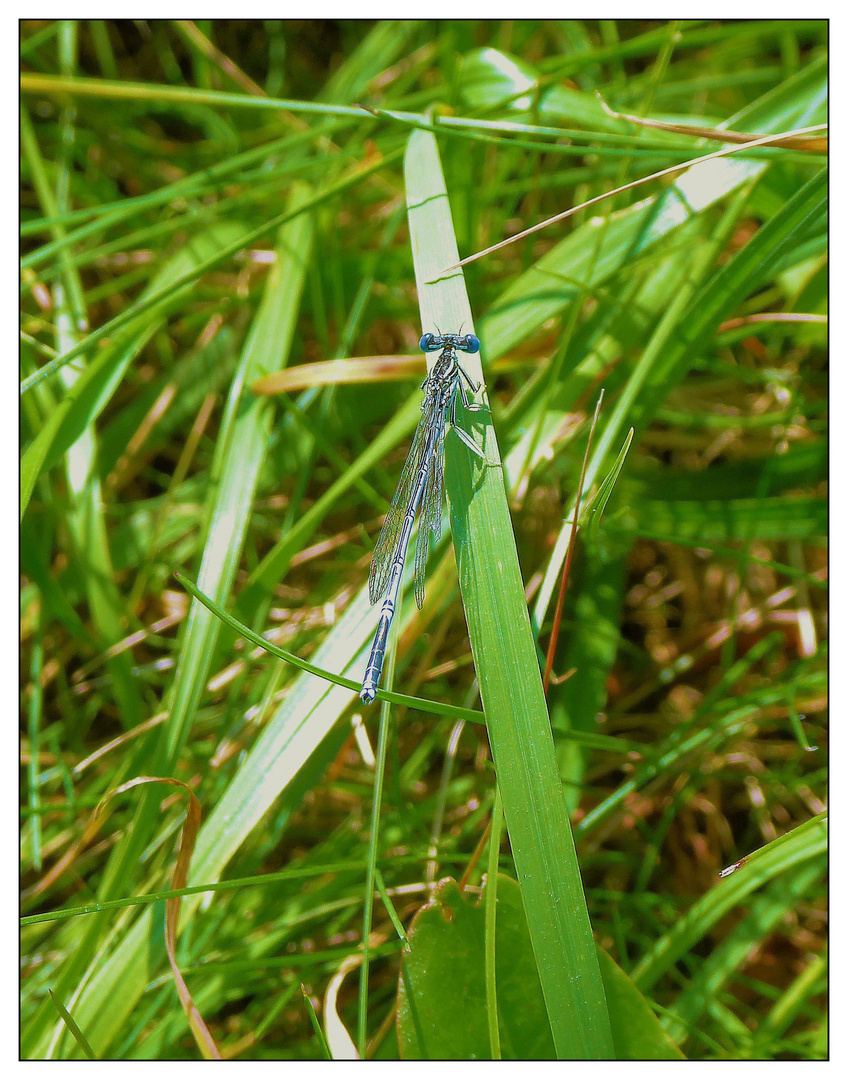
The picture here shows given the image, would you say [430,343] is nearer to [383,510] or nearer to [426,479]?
[426,479]

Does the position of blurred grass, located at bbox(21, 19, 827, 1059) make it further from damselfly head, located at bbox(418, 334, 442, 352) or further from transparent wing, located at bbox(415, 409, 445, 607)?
damselfly head, located at bbox(418, 334, 442, 352)

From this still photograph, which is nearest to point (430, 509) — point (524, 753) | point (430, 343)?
point (430, 343)

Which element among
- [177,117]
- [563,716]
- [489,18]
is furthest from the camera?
[177,117]

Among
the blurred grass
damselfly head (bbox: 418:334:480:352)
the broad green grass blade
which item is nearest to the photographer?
the broad green grass blade

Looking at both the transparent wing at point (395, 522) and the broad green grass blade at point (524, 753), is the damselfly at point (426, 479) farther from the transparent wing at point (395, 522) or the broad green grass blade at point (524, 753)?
the broad green grass blade at point (524, 753)

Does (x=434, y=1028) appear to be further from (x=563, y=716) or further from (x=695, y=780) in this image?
(x=695, y=780)

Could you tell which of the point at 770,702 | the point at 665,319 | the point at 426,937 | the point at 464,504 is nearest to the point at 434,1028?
the point at 426,937

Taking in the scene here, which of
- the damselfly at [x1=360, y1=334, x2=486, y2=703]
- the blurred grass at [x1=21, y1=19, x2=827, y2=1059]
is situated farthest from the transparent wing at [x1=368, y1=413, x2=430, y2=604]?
the blurred grass at [x1=21, y1=19, x2=827, y2=1059]
